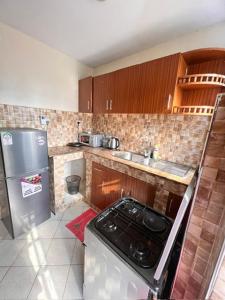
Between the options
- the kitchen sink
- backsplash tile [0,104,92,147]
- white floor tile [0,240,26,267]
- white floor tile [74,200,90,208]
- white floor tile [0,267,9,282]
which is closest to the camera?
white floor tile [0,267,9,282]

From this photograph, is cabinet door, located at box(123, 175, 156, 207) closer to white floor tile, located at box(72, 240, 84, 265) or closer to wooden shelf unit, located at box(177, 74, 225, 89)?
white floor tile, located at box(72, 240, 84, 265)

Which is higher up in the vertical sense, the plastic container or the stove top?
the stove top

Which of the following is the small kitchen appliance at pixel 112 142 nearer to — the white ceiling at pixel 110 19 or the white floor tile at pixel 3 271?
the white ceiling at pixel 110 19

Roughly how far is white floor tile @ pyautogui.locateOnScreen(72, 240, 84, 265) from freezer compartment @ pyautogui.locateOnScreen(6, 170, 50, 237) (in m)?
0.64

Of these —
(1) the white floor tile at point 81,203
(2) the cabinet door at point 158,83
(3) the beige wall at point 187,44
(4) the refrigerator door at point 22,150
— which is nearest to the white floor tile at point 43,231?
(1) the white floor tile at point 81,203

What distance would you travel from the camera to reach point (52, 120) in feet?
7.23

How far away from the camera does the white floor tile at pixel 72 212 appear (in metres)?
1.98

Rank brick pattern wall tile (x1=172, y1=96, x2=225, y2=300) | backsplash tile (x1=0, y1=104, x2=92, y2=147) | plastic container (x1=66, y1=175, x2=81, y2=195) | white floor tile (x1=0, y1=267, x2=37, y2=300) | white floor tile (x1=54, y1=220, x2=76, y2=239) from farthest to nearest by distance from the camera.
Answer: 1. plastic container (x1=66, y1=175, x2=81, y2=195)
2. backsplash tile (x1=0, y1=104, x2=92, y2=147)
3. white floor tile (x1=54, y1=220, x2=76, y2=239)
4. white floor tile (x1=0, y1=267, x2=37, y2=300)
5. brick pattern wall tile (x1=172, y1=96, x2=225, y2=300)

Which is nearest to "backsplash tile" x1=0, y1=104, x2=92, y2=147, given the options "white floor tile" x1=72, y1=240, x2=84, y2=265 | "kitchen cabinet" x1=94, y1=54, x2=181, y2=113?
"kitchen cabinet" x1=94, y1=54, x2=181, y2=113

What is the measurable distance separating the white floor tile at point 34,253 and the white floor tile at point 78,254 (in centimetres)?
30

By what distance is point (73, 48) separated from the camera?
198 centimetres

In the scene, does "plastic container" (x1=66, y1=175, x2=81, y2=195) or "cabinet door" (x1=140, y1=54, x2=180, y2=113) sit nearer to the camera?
"cabinet door" (x1=140, y1=54, x2=180, y2=113)

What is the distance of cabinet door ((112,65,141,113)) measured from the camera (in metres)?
1.73

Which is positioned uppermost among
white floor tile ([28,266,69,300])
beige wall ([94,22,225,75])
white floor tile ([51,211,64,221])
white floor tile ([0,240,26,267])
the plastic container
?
beige wall ([94,22,225,75])
